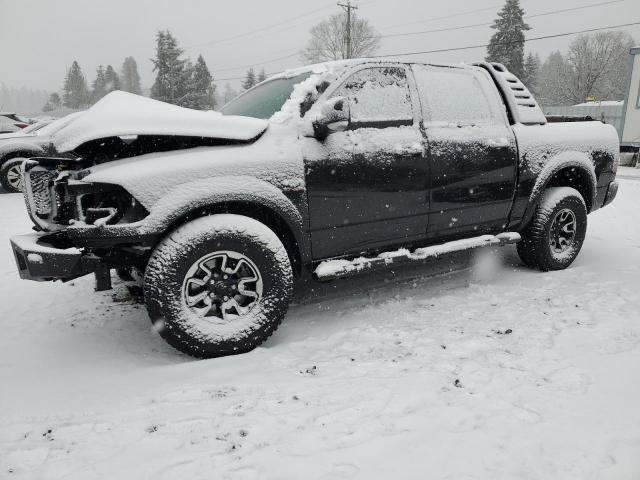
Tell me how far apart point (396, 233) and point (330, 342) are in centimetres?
96

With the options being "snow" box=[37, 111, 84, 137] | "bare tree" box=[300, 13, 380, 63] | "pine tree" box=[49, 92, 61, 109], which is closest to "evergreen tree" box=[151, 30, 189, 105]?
"bare tree" box=[300, 13, 380, 63]

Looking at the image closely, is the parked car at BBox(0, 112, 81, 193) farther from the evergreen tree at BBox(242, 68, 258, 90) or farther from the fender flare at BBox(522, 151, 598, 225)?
the evergreen tree at BBox(242, 68, 258, 90)

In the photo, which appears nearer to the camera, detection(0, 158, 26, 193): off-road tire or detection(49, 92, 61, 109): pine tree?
detection(0, 158, 26, 193): off-road tire

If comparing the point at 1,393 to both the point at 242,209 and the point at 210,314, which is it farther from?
the point at 242,209

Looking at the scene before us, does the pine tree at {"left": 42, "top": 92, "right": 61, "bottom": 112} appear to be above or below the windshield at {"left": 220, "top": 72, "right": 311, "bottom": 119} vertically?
above

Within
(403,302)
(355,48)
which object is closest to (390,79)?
(403,302)

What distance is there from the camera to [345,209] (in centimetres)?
315

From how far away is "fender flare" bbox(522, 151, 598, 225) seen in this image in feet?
13.5

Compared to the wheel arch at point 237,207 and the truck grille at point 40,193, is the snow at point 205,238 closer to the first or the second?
the wheel arch at point 237,207

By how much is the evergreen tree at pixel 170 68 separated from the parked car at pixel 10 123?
115 feet

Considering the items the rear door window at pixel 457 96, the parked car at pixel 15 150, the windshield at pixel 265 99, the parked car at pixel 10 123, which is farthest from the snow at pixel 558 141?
the parked car at pixel 10 123

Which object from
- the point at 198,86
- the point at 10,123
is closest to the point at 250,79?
the point at 198,86

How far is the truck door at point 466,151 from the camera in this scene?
11.5 feet

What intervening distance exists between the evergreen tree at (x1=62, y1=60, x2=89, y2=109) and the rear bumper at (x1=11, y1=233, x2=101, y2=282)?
3109 inches
